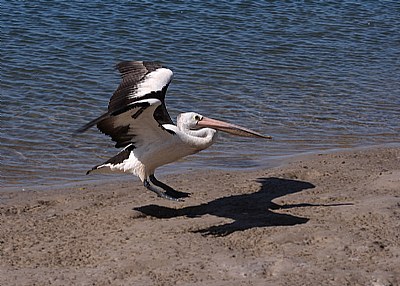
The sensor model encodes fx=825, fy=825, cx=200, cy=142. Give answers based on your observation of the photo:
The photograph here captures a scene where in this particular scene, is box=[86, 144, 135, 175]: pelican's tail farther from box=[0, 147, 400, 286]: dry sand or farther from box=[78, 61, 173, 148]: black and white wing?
box=[0, 147, 400, 286]: dry sand

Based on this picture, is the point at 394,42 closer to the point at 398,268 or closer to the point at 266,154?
the point at 266,154

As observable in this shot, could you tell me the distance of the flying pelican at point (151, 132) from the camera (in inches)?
269

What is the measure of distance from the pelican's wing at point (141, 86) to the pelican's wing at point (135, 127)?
0.10 m

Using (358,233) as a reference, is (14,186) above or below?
below

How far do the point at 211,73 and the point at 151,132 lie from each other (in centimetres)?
553

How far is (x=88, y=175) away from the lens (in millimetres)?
8156

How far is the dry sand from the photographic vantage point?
212 inches

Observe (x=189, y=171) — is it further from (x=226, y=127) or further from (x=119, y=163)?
(x=226, y=127)

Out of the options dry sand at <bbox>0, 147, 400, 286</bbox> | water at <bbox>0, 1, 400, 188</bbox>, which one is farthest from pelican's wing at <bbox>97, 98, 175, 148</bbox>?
water at <bbox>0, 1, 400, 188</bbox>

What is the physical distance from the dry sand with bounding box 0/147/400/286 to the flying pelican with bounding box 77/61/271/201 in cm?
31

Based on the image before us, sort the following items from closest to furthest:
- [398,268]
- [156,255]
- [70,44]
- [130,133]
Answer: [398,268] < [156,255] < [130,133] < [70,44]

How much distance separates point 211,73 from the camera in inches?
489

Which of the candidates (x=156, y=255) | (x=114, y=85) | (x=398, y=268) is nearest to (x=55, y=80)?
(x=114, y=85)

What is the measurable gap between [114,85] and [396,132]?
3862 millimetres
